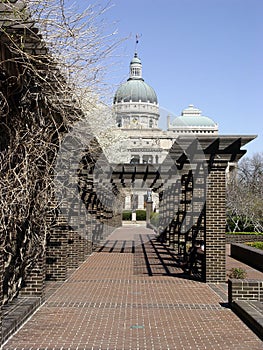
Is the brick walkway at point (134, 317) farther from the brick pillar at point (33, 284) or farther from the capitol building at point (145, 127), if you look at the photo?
the capitol building at point (145, 127)

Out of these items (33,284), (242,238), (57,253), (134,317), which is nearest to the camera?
(134,317)

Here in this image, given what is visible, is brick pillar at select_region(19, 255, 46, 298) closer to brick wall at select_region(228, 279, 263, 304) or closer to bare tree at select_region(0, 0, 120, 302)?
bare tree at select_region(0, 0, 120, 302)

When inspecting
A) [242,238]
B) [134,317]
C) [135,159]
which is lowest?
[134,317]

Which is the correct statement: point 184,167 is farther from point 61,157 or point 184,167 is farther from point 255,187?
point 255,187

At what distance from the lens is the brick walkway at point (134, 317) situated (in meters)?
6.71

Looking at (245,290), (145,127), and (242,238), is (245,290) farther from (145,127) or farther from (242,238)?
(145,127)

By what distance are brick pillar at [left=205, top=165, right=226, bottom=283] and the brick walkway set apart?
56 centimetres

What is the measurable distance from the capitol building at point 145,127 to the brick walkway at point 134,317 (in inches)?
1544

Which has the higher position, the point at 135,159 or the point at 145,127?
the point at 145,127

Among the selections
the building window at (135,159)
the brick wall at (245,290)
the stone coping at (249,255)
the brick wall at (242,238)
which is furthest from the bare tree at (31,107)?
the building window at (135,159)

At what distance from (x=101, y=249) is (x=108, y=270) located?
6.78 m

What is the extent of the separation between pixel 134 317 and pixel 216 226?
4433mm

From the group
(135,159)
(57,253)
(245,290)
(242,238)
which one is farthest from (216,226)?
(135,159)

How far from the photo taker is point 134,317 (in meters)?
8.09
